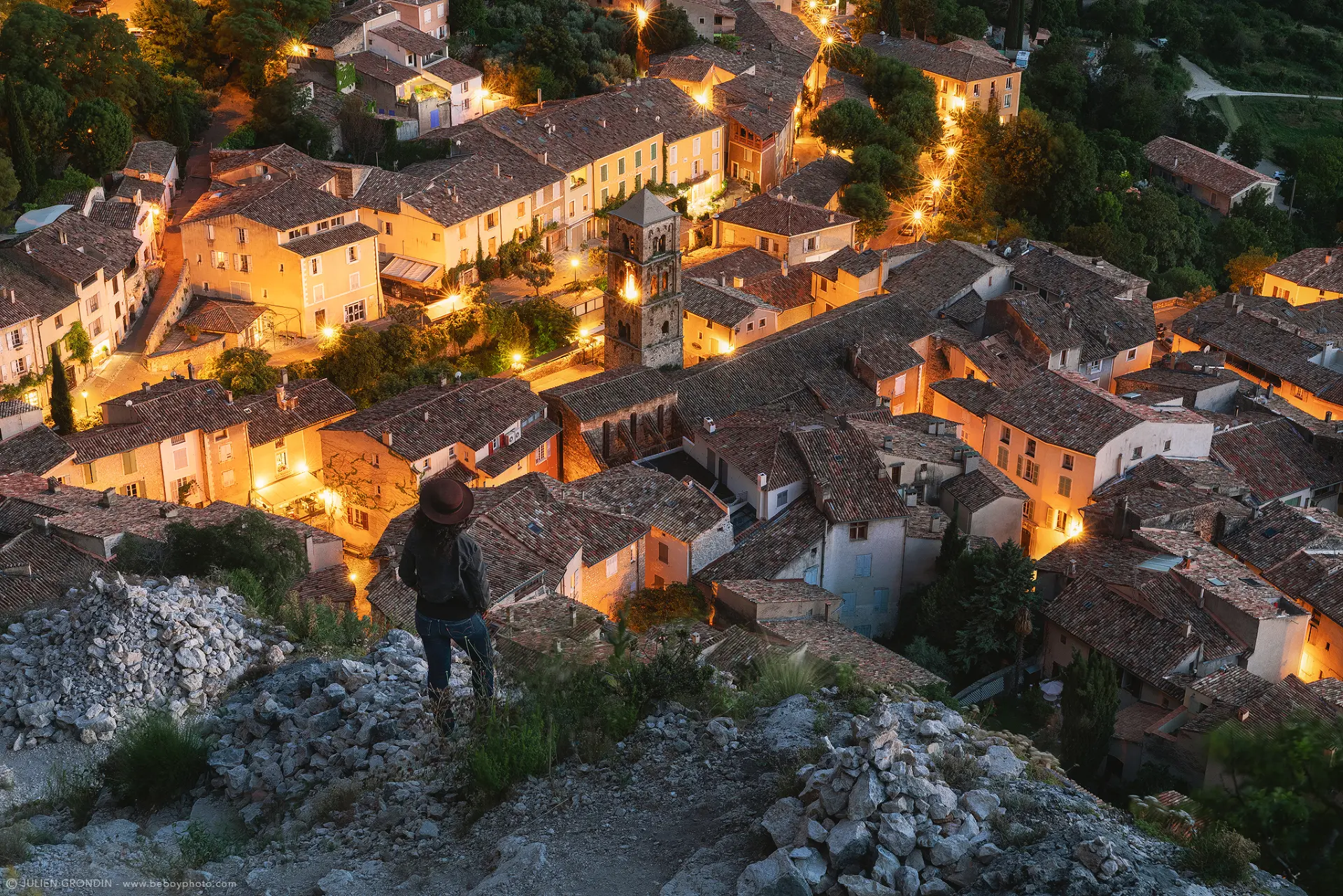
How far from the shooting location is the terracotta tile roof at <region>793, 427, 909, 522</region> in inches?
1366

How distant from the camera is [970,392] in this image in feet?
144

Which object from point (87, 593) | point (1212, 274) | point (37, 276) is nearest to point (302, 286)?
point (37, 276)

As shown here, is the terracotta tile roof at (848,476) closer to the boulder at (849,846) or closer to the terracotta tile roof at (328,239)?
the terracotta tile roof at (328,239)

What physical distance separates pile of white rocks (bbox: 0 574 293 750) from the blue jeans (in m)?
3.64

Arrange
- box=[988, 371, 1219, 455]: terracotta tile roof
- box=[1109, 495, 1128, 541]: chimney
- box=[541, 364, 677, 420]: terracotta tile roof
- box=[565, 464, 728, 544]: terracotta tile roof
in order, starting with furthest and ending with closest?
1. box=[541, 364, 677, 420]: terracotta tile roof
2. box=[988, 371, 1219, 455]: terracotta tile roof
3. box=[1109, 495, 1128, 541]: chimney
4. box=[565, 464, 728, 544]: terracotta tile roof

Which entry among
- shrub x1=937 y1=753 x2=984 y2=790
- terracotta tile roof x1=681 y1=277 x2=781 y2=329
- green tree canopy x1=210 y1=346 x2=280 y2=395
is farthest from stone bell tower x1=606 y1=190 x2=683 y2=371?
shrub x1=937 y1=753 x2=984 y2=790

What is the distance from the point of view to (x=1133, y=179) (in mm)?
74312

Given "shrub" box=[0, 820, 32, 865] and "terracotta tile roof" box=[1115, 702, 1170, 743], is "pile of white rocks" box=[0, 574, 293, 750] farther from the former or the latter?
"terracotta tile roof" box=[1115, 702, 1170, 743]

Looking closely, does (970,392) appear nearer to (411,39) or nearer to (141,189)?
(141,189)

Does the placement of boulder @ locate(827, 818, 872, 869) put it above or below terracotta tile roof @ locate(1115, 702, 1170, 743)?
above

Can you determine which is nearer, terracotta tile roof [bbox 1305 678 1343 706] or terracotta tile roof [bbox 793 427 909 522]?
terracotta tile roof [bbox 1305 678 1343 706]

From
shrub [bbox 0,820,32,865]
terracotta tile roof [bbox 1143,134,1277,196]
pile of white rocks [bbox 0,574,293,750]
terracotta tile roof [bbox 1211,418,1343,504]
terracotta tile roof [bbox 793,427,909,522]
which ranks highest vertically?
shrub [bbox 0,820,32,865]

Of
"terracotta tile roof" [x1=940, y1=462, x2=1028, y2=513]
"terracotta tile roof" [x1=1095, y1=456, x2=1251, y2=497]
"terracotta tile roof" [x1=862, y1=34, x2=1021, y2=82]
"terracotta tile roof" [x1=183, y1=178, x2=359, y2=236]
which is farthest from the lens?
"terracotta tile roof" [x1=862, y1=34, x2=1021, y2=82]

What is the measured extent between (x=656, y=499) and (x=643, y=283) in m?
10.7
